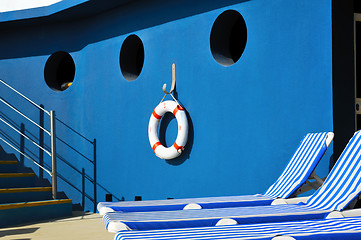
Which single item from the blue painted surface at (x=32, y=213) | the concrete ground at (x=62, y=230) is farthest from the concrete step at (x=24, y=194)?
the concrete ground at (x=62, y=230)

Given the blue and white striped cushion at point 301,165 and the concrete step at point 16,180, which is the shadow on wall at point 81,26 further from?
the blue and white striped cushion at point 301,165

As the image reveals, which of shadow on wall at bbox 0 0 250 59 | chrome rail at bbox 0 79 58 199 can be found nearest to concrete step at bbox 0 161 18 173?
chrome rail at bbox 0 79 58 199

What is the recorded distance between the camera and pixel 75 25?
657 cm

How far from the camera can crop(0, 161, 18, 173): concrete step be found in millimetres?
6078

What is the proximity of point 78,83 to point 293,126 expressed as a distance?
3.38m

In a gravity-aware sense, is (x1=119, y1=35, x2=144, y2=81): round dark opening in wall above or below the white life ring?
above

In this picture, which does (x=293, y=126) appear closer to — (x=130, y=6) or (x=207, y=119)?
(x=207, y=119)

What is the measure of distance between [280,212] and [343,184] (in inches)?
19.1

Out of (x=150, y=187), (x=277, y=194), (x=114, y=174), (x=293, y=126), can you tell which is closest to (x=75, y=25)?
(x=114, y=174)

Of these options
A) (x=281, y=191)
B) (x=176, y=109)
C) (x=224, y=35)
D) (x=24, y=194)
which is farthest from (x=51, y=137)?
(x=281, y=191)

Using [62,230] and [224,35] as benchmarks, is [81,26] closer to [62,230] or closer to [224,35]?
[224,35]

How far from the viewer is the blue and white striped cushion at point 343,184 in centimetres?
281

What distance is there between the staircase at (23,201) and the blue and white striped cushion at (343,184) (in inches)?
130

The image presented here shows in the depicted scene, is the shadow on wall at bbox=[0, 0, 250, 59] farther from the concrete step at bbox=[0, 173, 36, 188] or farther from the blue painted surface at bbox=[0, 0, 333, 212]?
the concrete step at bbox=[0, 173, 36, 188]
